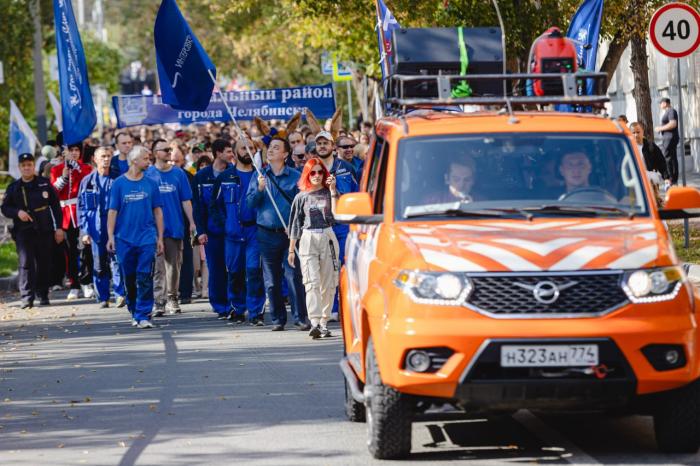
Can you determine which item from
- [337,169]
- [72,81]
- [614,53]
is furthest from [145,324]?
[614,53]

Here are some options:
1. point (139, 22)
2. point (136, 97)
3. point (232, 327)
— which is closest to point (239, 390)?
point (232, 327)

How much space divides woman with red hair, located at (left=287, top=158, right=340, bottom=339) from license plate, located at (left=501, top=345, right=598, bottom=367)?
7183 mm

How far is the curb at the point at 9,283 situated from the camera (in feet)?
76.9

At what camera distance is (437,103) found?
945 cm

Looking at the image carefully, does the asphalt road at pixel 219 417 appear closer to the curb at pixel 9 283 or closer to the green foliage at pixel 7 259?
the curb at pixel 9 283

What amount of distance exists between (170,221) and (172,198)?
271mm

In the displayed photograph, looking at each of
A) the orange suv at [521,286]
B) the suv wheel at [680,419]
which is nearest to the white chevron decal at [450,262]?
the orange suv at [521,286]

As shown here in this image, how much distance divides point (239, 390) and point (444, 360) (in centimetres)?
401

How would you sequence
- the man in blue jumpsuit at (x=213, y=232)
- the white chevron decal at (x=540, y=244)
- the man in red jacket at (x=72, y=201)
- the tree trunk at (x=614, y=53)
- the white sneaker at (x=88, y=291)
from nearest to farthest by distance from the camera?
the white chevron decal at (x=540, y=244), the man in blue jumpsuit at (x=213, y=232), the man in red jacket at (x=72, y=201), the white sneaker at (x=88, y=291), the tree trunk at (x=614, y=53)

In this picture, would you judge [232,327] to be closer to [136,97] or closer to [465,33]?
[465,33]

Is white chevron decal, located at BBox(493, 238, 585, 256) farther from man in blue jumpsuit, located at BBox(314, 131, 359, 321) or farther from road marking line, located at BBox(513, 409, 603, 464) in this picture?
man in blue jumpsuit, located at BBox(314, 131, 359, 321)

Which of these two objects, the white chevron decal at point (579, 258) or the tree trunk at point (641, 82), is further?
the tree trunk at point (641, 82)

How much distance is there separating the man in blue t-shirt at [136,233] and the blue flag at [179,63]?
69.8 inches

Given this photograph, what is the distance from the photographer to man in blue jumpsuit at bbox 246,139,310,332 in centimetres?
1603
